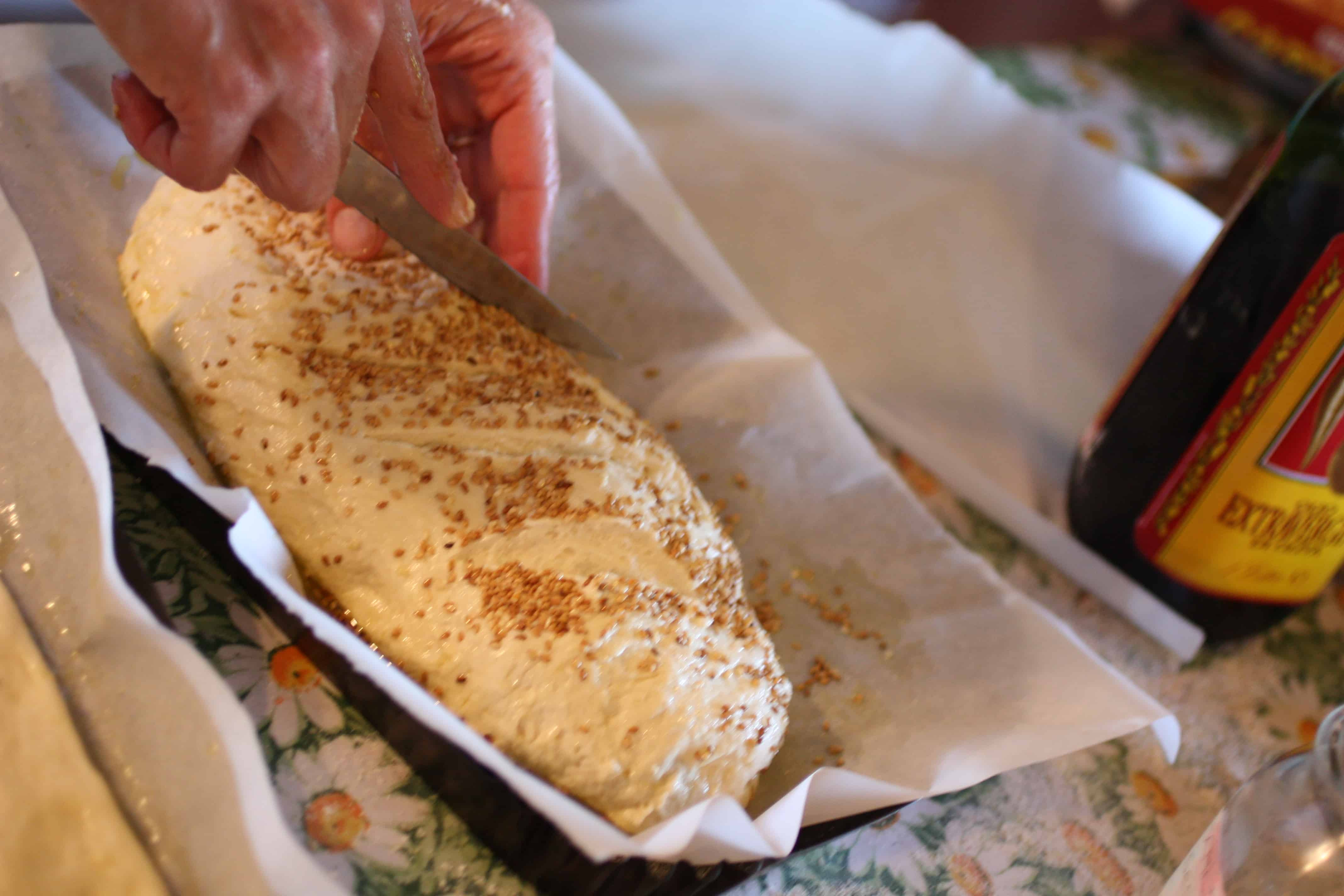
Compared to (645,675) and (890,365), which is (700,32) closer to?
(890,365)

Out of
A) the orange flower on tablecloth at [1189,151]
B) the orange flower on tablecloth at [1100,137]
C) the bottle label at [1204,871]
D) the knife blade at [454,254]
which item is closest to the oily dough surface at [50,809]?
the knife blade at [454,254]

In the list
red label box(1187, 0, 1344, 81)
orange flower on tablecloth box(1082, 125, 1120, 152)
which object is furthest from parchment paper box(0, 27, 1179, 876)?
red label box(1187, 0, 1344, 81)

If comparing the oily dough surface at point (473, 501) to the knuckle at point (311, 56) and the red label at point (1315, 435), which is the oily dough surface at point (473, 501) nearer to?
the knuckle at point (311, 56)

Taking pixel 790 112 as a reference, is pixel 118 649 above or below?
below

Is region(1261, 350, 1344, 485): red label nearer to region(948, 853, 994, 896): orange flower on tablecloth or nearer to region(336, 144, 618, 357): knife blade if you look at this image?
region(948, 853, 994, 896): orange flower on tablecloth

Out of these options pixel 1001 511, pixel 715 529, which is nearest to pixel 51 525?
pixel 715 529

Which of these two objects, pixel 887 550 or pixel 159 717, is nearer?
pixel 159 717
